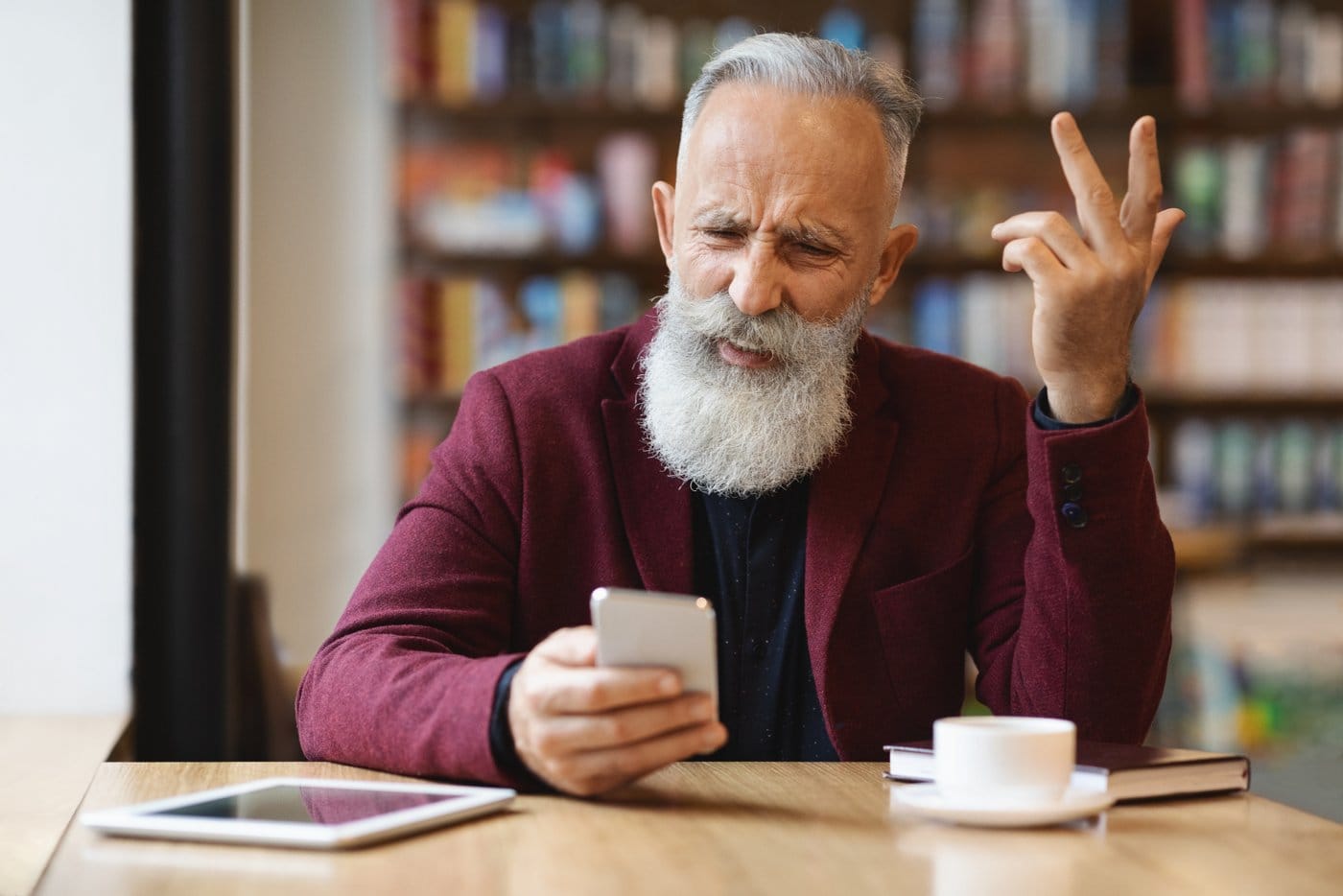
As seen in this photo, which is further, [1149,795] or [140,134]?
[140,134]

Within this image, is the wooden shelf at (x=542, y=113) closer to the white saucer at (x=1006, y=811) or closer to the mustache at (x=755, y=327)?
the mustache at (x=755, y=327)

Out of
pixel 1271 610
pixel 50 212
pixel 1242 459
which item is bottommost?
pixel 1271 610

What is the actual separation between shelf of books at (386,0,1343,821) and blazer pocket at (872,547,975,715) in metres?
2.70

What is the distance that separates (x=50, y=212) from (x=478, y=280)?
2.15 meters

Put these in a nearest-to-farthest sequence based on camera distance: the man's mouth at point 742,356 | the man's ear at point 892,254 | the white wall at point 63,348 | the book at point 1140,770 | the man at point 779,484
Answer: the book at point 1140,770, the man at point 779,484, the man's mouth at point 742,356, the man's ear at point 892,254, the white wall at point 63,348

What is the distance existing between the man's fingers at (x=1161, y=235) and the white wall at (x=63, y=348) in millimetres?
1574

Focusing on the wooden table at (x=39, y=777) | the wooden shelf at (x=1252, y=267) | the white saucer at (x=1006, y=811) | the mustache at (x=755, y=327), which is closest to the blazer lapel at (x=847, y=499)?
the mustache at (x=755, y=327)

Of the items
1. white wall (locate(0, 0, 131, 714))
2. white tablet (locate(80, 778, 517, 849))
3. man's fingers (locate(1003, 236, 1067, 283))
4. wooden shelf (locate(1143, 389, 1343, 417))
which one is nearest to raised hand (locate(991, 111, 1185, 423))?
man's fingers (locate(1003, 236, 1067, 283))

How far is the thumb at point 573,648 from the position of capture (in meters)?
1.02

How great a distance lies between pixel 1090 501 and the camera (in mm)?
1267

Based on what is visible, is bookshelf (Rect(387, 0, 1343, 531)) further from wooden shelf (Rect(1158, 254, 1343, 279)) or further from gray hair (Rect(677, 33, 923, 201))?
gray hair (Rect(677, 33, 923, 201))

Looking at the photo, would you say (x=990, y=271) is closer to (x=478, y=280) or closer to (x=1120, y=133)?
(x=1120, y=133)

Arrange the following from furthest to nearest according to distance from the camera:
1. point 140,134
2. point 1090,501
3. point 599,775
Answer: point 140,134
point 1090,501
point 599,775

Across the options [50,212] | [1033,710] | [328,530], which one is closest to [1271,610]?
[328,530]
